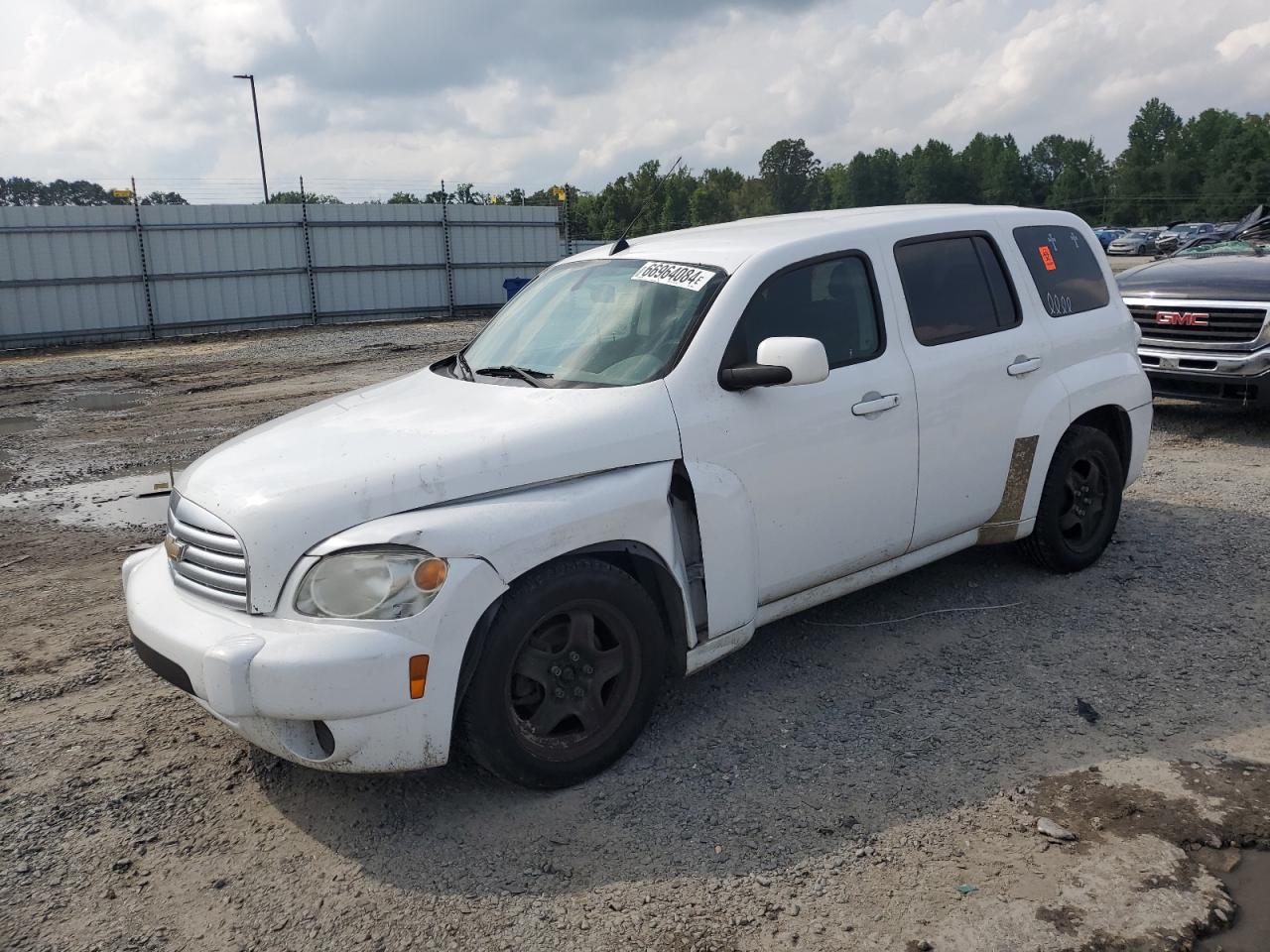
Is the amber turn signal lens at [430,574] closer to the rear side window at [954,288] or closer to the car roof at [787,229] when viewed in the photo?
the car roof at [787,229]

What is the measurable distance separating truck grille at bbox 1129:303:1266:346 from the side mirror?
18.8 ft

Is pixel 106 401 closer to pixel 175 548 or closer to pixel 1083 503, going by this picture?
pixel 175 548

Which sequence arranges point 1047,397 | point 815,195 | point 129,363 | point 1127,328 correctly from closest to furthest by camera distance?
point 1047,397 < point 1127,328 < point 129,363 < point 815,195

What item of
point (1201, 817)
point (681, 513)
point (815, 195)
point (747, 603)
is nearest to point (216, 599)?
point (681, 513)

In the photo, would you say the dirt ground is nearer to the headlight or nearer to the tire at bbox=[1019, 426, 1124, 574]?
the tire at bbox=[1019, 426, 1124, 574]

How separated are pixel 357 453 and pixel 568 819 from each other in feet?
4.50

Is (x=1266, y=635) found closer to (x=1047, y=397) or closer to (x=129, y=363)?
(x=1047, y=397)

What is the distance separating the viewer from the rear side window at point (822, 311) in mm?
3996

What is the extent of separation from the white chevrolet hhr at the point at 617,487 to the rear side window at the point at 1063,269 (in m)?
0.02

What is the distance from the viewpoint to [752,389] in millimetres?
3871

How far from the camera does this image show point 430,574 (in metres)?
3.08

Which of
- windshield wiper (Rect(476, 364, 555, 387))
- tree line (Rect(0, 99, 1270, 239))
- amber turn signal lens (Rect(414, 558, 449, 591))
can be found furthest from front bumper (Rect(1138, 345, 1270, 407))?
tree line (Rect(0, 99, 1270, 239))

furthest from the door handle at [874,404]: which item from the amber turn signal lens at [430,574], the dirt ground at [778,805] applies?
the amber turn signal lens at [430,574]

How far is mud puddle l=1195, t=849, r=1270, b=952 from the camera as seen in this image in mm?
2701
